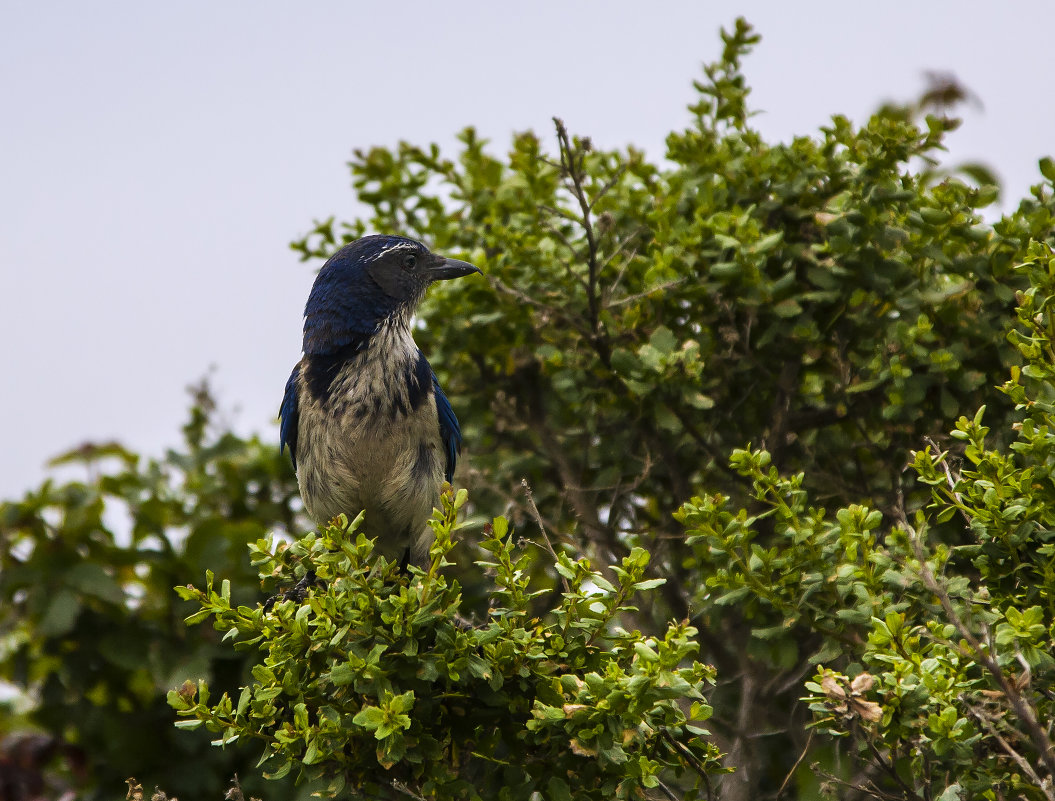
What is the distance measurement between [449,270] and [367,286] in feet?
1.08

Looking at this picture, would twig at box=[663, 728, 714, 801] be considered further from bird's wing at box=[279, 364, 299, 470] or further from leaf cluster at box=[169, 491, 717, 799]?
bird's wing at box=[279, 364, 299, 470]

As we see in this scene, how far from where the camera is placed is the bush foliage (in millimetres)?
3086

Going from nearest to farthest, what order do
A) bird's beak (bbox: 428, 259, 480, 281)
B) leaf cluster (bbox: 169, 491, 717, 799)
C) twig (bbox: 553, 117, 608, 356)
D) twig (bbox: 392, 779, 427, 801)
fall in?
1. leaf cluster (bbox: 169, 491, 717, 799)
2. twig (bbox: 392, 779, 427, 801)
3. twig (bbox: 553, 117, 608, 356)
4. bird's beak (bbox: 428, 259, 480, 281)

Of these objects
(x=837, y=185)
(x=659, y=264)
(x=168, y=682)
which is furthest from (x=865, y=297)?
(x=168, y=682)

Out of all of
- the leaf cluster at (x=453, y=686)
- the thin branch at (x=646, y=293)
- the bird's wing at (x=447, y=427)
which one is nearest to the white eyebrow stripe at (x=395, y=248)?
the bird's wing at (x=447, y=427)

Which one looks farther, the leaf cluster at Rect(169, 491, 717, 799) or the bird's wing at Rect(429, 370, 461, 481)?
the bird's wing at Rect(429, 370, 461, 481)

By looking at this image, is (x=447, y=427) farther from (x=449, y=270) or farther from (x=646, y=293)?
(x=646, y=293)

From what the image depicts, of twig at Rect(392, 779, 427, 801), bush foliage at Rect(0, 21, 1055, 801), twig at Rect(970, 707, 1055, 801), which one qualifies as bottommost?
twig at Rect(970, 707, 1055, 801)

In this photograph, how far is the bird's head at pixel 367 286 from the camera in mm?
4711

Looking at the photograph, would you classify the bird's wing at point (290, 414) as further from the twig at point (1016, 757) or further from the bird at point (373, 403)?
the twig at point (1016, 757)

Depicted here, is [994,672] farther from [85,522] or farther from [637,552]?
[85,522]

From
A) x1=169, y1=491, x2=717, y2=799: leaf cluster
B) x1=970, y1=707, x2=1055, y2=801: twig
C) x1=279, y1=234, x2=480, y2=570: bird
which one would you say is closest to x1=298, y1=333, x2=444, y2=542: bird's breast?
x1=279, y1=234, x2=480, y2=570: bird

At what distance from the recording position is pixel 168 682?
17.8ft

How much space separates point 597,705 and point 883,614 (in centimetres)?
90
